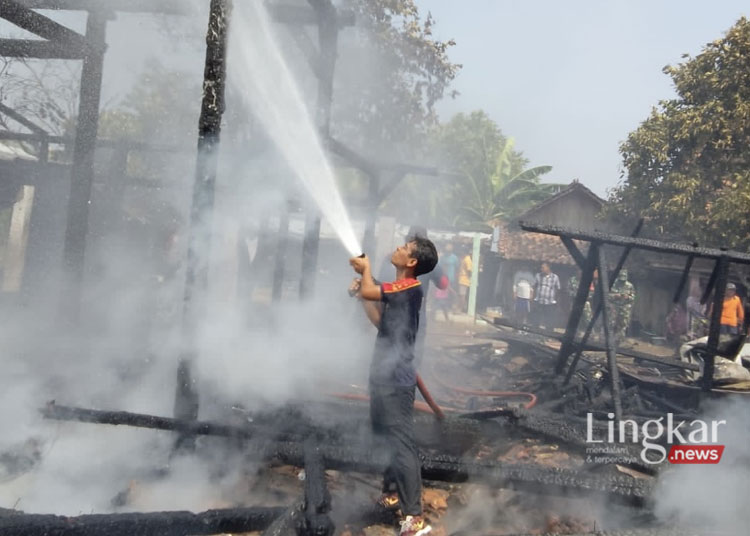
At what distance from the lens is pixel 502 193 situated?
2717 centimetres

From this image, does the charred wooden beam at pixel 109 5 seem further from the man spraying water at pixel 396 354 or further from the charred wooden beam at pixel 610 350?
the charred wooden beam at pixel 610 350

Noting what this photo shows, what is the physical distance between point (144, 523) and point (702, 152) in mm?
15492

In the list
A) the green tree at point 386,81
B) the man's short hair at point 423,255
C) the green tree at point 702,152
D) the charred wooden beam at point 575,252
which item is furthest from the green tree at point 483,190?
the man's short hair at point 423,255

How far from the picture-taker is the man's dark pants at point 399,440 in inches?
139

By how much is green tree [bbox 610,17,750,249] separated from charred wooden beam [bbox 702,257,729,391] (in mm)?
7713

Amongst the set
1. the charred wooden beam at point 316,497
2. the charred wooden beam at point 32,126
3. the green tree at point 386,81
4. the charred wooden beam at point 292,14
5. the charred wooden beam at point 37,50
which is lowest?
the charred wooden beam at point 316,497

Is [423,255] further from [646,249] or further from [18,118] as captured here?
[18,118]

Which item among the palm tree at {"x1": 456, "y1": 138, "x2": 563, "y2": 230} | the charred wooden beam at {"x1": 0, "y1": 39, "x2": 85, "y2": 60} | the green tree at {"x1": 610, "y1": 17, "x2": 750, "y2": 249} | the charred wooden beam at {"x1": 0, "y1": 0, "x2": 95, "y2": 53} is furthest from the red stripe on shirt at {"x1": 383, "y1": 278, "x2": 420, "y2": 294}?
the palm tree at {"x1": 456, "y1": 138, "x2": 563, "y2": 230}

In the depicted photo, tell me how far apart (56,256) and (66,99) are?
27.4 feet

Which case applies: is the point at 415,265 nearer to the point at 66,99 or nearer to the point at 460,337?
the point at 460,337

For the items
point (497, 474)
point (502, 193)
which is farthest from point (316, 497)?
point (502, 193)

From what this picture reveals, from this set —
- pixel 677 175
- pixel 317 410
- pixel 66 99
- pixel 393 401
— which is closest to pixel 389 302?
pixel 393 401

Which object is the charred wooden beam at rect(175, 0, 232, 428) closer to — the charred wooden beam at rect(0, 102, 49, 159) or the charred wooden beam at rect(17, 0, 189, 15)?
the charred wooden beam at rect(17, 0, 189, 15)

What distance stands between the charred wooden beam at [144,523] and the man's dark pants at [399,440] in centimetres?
93
